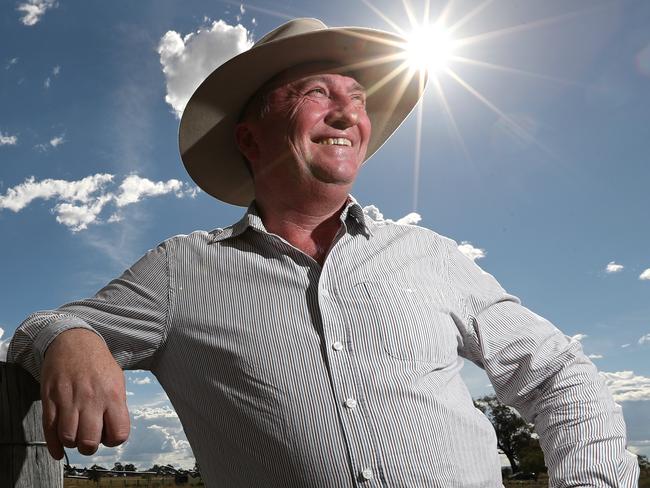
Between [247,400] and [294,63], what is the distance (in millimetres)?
1863

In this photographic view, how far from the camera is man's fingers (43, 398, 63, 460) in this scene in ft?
6.37

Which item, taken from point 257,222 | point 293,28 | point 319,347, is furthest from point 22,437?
point 293,28

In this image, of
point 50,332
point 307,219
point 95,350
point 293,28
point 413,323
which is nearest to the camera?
point 95,350

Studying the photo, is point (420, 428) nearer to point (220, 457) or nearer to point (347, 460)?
point (347, 460)

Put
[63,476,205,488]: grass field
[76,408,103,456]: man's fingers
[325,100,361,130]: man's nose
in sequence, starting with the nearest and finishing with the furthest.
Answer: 1. [76,408,103,456]: man's fingers
2. [325,100,361,130]: man's nose
3. [63,476,205,488]: grass field

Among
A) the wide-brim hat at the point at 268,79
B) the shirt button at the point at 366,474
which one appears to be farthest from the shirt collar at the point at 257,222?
the shirt button at the point at 366,474

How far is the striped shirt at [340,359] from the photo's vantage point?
2371 mm

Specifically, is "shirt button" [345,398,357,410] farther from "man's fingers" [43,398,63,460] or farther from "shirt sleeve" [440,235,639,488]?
"man's fingers" [43,398,63,460]

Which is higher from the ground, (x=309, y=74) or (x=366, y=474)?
(x=309, y=74)

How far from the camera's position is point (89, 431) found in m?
1.87

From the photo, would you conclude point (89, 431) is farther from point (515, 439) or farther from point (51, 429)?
point (515, 439)

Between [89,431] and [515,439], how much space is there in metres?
50.5

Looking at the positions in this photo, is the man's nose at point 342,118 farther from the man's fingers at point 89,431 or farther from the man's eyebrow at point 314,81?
the man's fingers at point 89,431

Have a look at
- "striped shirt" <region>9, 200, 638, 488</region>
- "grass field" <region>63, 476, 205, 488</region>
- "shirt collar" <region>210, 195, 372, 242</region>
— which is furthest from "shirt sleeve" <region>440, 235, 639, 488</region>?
"grass field" <region>63, 476, 205, 488</region>
